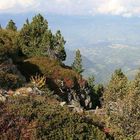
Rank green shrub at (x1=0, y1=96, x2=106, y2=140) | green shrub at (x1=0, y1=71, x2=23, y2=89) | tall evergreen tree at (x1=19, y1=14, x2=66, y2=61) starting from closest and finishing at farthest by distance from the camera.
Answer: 1. green shrub at (x1=0, y1=96, x2=106, y2=140)
2. green shrub at (x1=0, y1=71, x2=23, y2=89)
3. tall evergreen tree at (x1=19, y1=14, x2=66, y2=61)

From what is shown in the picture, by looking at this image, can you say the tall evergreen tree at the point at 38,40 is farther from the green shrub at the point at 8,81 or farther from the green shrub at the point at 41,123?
the green shrub at the point at 41,123

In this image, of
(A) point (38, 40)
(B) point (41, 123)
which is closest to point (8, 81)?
(B) point (41, 123)

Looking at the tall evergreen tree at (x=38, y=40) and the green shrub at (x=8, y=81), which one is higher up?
the green shrub at (x=8, y=81)

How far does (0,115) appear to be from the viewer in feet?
74.7

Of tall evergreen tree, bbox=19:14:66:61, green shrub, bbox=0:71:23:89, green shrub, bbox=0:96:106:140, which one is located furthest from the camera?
tall evergreen tree, bbox=19:14:66:61

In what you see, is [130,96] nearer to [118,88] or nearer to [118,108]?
[118,108]

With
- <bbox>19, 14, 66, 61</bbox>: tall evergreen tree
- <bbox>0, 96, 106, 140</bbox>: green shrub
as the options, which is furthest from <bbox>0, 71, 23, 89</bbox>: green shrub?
<bbox>19, 14, 66, 61</bbox>: tall evergreen tree

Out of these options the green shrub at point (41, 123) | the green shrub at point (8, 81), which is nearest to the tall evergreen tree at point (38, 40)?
the green shrub at point (8, 81)

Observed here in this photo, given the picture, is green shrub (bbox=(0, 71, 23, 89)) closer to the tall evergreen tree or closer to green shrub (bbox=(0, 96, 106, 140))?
green shrub (bbox=(0, 96, 106, 140))

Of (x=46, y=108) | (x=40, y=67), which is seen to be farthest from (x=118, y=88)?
(x=40, y=67)

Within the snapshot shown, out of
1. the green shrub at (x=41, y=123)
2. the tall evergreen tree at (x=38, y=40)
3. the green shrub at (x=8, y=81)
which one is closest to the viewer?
the green shrub at (x=41, y=123)

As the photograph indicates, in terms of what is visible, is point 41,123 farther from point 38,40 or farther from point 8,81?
point 38,40

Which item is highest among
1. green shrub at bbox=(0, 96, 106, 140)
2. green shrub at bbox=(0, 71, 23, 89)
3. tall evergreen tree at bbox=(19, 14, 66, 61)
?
green shrub at bbox=(0, 96, 106, 140)

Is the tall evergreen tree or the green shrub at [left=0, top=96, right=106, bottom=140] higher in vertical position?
the green shrub at [left=0, top=96, right=106, bottom=140]
